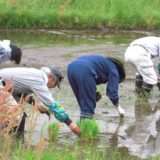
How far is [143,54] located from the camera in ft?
29.4

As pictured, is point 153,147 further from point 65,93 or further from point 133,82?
point 133,82

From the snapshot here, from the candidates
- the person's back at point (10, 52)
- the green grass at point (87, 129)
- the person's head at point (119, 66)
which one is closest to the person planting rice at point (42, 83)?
the green grass at point (87, 129)

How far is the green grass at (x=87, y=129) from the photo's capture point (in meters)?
6.47

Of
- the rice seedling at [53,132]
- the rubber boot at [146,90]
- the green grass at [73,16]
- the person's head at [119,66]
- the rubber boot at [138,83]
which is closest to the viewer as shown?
the rice seedling at [53,132]

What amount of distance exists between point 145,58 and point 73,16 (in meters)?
7.29

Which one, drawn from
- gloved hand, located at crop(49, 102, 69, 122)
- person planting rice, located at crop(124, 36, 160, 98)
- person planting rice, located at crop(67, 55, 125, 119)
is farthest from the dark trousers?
person planting rice, located at crop(124, 36, 160, 98)

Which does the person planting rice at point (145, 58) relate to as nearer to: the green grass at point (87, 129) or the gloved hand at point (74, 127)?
the green grass at point (87, 129)

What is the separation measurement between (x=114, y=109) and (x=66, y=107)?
2.23 feet

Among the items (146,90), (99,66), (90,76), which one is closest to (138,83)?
(146,90)

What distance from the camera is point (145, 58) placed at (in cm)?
897

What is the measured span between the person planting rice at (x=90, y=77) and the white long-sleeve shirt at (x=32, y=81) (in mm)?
782

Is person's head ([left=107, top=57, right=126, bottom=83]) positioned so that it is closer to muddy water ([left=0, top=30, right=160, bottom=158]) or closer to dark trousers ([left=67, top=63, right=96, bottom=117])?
dark trousers ([left=67, top=63, right=96, bottom=117])

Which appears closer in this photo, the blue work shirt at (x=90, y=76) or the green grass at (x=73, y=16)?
the blue work shirt at (x=90, y=76)

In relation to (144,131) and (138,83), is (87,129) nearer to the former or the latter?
(144,131)
